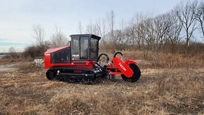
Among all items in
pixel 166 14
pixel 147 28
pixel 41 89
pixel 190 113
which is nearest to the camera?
pixel 190 113

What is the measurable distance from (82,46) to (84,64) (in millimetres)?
750

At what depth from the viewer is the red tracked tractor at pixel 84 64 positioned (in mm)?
8195

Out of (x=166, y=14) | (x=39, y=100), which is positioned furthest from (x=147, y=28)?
(x=39, y=100)

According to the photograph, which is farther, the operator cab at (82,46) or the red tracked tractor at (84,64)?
the operator cab at (82,46)

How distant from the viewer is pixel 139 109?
4762 millimetres

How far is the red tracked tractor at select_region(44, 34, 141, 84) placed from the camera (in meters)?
8.20

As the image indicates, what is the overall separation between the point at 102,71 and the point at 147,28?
1418 centimetres

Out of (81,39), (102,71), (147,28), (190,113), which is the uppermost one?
(147,28)

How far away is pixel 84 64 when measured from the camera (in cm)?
837

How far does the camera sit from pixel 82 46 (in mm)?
8359

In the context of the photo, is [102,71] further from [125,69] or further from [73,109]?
[73,109]

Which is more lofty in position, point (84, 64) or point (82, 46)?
point (82, 46)

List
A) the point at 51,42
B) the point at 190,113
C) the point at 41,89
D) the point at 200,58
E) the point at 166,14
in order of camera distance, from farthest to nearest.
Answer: the point at 51,42, the point at 166,14, the point at 200,58, the point at 41,89, the point at 190,113

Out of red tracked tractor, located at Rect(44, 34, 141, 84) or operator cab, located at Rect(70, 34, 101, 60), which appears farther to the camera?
operator cab, located at Rect(70, 34, 101, 60)
